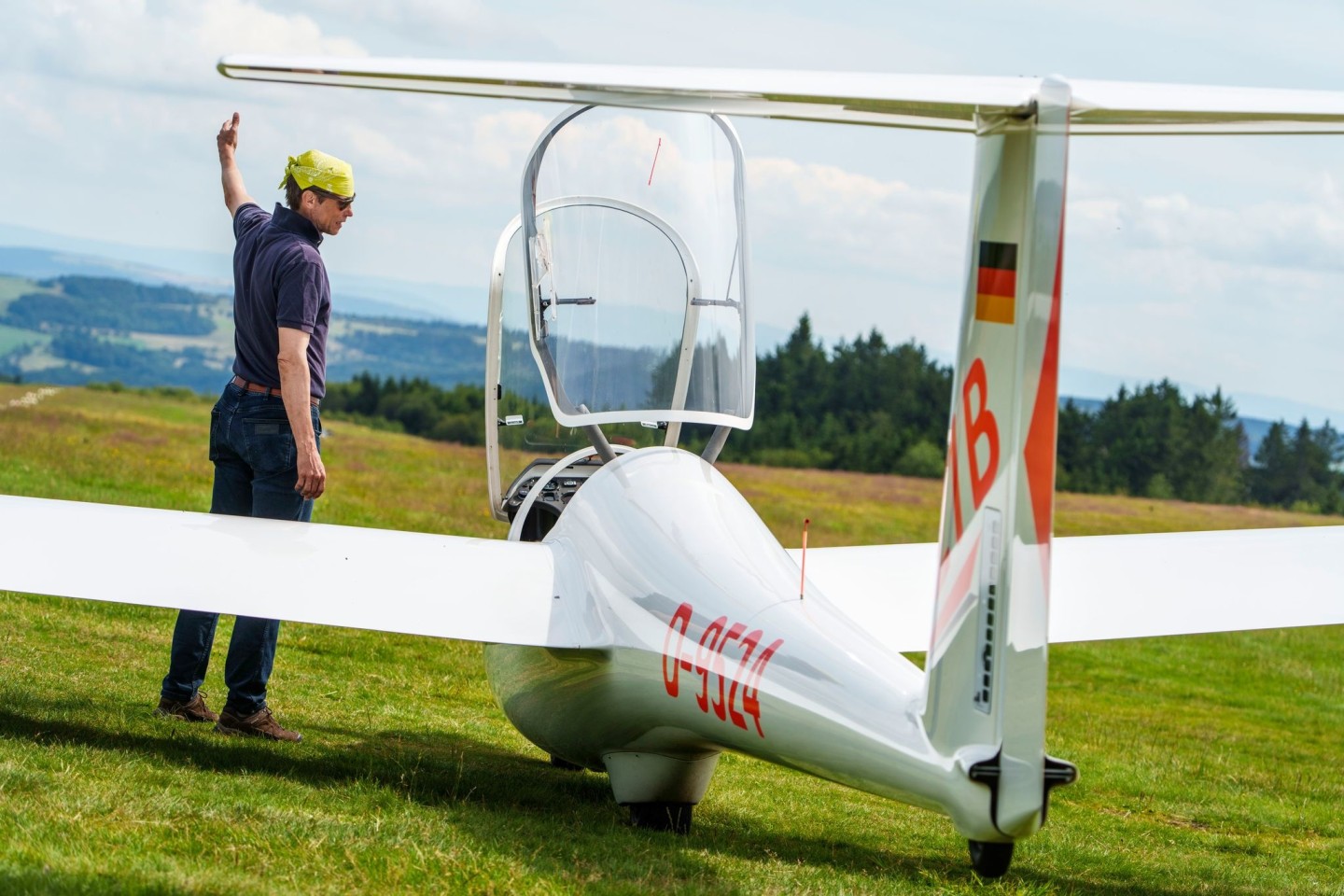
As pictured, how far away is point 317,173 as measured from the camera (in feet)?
22.5

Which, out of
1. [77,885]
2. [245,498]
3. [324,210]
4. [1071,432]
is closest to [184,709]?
[245,498]

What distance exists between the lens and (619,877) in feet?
15.9

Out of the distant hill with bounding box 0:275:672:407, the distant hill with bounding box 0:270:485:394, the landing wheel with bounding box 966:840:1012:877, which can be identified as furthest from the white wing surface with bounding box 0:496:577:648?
the distant hill with bounding box 0:275:672:407

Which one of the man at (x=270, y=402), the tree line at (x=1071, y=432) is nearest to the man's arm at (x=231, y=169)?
the man at (x=270, y=402)

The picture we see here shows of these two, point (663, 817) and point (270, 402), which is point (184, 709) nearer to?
point (270, 402)

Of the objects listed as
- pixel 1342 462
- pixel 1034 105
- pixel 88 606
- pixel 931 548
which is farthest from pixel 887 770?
pixel 1342 462

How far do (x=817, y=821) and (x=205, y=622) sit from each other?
10.4 ft

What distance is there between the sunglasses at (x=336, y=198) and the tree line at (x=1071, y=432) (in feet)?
203

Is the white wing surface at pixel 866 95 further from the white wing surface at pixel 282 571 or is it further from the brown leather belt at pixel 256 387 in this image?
the brown leather belt at pixel 256 387

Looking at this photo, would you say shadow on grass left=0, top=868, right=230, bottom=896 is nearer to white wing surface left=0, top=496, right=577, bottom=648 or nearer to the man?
white wing surface left=0, top=496, right=577, bottom=648

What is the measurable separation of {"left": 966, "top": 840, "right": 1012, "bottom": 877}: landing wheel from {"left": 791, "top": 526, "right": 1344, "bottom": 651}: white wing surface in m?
2.48

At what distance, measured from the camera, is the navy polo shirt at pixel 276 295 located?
6.62 m

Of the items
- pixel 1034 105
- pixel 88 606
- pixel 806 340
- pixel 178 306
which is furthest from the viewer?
pixel 178 306

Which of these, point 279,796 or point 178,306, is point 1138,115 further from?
point 178,306
